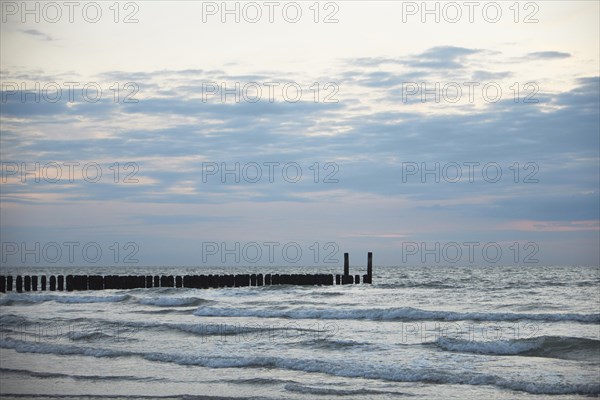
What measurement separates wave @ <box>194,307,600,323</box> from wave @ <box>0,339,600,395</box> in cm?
911

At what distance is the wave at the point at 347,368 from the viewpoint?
13273 mm

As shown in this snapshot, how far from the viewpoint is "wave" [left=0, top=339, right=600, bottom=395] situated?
43.5 feet

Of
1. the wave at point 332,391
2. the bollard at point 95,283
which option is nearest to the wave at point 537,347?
the wave at point 332,391

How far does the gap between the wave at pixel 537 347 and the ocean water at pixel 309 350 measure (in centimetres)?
3

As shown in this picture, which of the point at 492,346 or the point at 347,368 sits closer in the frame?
the point at 347,368

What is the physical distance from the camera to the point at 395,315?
81.4ft

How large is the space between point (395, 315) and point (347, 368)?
397 inches

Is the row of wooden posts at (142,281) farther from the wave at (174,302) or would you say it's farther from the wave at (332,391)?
the wave at (332,391)

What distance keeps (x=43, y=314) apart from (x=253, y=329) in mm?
9543

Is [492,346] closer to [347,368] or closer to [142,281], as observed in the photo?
[347,368]

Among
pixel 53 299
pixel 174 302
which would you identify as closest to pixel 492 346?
pixel 174 302

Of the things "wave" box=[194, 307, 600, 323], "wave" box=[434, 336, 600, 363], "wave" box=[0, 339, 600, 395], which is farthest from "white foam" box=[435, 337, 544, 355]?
"wave" box=[194, 307, 600, 323]

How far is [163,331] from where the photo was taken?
21734 millimetres

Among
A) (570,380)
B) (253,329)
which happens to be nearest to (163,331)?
(253,329)
